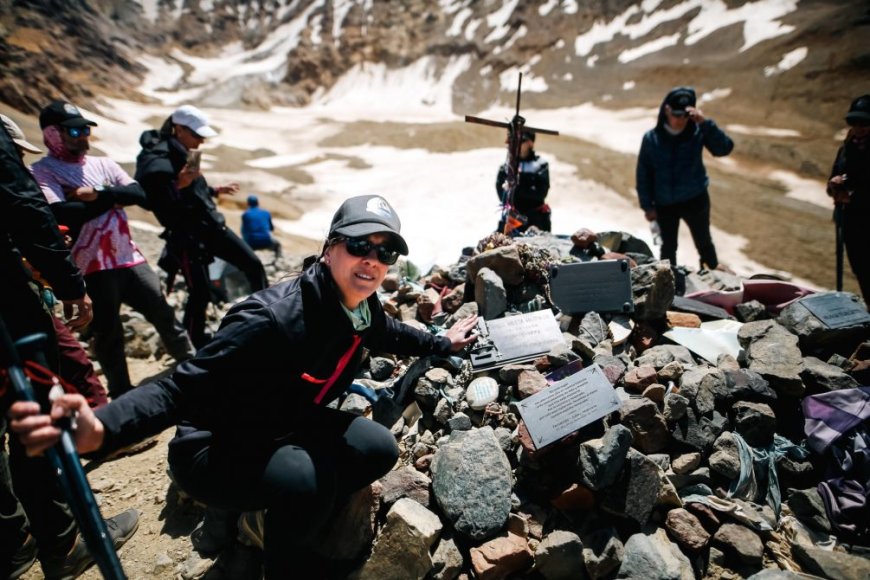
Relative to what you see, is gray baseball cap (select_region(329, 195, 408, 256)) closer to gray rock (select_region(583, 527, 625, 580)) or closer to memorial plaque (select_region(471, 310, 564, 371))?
memorial plaque (select_region(471, 310, 564, 371))

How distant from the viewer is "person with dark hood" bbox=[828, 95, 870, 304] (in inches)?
208

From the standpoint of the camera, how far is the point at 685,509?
10.8 ft

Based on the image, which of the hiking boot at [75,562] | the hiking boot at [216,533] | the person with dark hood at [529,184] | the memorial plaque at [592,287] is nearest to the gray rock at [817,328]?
the memorial plaque at [592,287]

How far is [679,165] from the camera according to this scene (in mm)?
6340

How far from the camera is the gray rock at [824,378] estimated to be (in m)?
3.70

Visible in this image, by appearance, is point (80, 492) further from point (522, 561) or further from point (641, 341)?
point (641, 341)

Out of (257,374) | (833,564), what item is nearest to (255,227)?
(257,374)

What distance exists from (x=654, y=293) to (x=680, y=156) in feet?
9.24

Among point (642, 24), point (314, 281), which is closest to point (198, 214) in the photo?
point (314, 281)

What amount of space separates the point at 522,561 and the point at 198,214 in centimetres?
497

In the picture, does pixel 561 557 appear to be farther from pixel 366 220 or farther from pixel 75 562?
pixel 75 562

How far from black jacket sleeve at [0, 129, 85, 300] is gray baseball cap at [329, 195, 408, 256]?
195 centimetres

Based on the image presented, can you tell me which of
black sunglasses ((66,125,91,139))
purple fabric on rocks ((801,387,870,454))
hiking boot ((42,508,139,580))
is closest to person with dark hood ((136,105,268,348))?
black sunglasses ((66,125,91,139))

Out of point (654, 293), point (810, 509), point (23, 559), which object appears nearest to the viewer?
point (23, 559)
